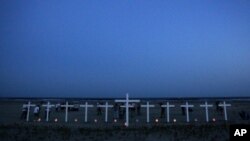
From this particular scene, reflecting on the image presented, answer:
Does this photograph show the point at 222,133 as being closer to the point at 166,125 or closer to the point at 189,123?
the point at 189,123

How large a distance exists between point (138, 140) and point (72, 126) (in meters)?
4.33

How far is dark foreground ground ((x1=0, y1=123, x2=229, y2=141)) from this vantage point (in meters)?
18.1

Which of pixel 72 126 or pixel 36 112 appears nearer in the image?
pixel 72 126

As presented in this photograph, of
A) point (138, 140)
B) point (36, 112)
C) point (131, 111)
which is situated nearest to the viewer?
point (138, 140)

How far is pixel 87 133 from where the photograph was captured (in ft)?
60.0

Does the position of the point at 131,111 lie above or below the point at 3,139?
above

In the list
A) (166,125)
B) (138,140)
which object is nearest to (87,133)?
(138,140)

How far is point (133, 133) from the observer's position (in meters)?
18.2

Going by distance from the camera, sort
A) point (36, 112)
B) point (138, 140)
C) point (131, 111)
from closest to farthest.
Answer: point (138, 140)
point (36, 112)
point (131, 111)

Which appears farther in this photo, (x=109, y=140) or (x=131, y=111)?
(x=131, y=111)

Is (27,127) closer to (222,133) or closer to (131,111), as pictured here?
(131,111)

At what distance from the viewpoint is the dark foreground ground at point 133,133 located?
18.1m

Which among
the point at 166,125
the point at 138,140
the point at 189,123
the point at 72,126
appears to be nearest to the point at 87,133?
the point at 72,126

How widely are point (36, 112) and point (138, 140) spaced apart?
8.76m
